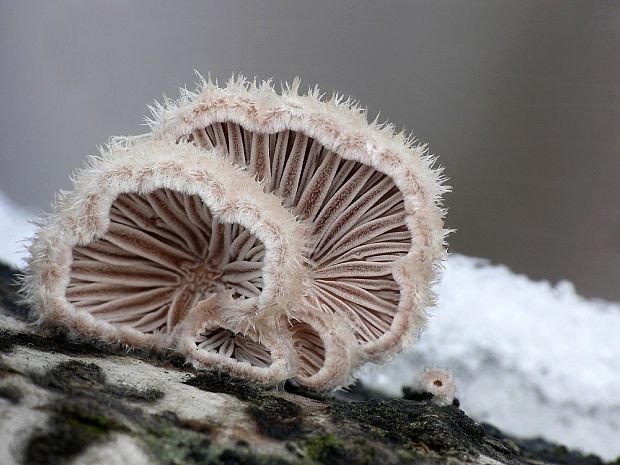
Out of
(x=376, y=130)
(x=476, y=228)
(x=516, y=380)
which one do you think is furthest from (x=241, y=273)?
(x=476, y=228)

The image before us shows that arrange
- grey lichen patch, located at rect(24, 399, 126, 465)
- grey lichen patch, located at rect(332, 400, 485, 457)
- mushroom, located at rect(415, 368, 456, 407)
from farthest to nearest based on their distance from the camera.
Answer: mushroom, located at rect(415, 368, 456, 407), grey lichen patch, located at rect(332, 400, 485, 457), grey lichen patch, located at rect(24, 399, 126, 465)

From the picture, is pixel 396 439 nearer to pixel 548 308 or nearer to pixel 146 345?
pixel 146 345

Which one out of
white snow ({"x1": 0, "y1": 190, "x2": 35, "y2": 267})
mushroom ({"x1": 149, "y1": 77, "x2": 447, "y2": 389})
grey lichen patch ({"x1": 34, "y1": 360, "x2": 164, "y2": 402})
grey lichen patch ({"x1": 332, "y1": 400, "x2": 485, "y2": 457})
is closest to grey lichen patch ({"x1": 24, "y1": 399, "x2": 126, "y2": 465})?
grey lichen patch ({"x1": 34, "y1": 360, "x2": 164, "y2": 402})

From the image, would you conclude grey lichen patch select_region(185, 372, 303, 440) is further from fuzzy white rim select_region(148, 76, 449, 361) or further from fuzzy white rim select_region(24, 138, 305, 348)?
fuzzy white rim select_region(148, 76, 449, 361)

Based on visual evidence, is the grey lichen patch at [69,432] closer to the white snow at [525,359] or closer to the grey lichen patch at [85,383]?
the grey lichen patch at [85,383]

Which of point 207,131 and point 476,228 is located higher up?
point 476,228

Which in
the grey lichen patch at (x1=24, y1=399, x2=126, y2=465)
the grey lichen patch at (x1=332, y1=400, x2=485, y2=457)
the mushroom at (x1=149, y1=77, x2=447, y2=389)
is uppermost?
the mushroom at (x1=149, y1=77, x2=447, y2=389)

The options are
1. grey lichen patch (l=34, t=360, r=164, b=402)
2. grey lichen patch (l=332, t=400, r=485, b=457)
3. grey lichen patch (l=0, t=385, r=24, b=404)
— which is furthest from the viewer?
grey lichen patch (l=332, t=400, r=485, b=457)

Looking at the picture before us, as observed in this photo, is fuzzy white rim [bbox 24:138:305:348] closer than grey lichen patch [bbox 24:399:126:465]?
No

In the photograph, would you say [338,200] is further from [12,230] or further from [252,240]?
[12,230]
